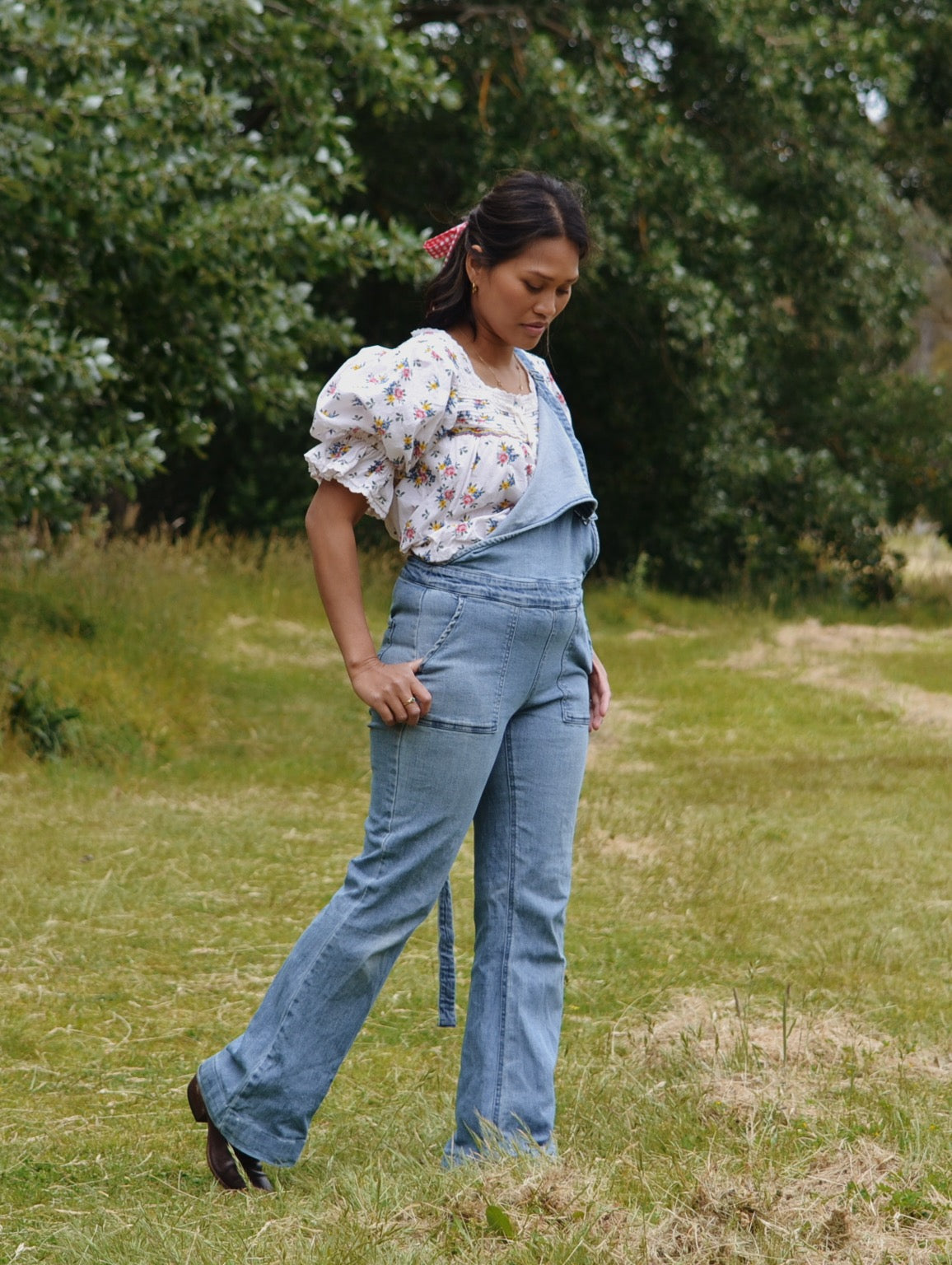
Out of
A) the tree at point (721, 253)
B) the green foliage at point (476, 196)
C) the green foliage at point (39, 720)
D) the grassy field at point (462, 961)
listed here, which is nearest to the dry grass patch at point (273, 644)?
the grassy field at point (462, 961)

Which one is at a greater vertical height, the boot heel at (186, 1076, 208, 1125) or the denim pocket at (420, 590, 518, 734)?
the denim pocket at (420, 590, 518, 734)

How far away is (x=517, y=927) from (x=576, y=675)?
505 millimetres

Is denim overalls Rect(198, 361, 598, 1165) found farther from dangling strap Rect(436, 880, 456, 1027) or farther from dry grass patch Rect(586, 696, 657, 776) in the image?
dry grass patch Rect(586, 696, 657, 776)

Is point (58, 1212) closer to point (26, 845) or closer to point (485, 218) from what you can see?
point (485, 218)

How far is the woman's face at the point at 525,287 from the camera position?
291 centimetres

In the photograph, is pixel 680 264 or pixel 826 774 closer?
pixel 826 774

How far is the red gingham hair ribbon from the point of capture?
10.1 ft

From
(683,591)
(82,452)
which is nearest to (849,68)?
(683,591)

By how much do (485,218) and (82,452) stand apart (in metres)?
4.70

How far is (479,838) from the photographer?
3.03 m

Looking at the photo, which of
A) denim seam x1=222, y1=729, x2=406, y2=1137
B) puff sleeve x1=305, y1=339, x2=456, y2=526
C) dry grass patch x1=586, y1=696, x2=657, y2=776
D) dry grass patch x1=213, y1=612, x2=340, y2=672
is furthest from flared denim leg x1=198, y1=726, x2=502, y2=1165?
dry grass patch x1=213, y1=612, x2=340, y2=672

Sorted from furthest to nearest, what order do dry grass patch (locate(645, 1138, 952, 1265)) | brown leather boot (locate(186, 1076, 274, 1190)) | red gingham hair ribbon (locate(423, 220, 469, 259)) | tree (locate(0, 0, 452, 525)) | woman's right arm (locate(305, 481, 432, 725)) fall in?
tree (locate(0, 0, 452, 525)) < red gingham hair ribbon (locate(423, 220, 469, 259)) < brown leather boot (locate(186, 1076, 274, 1190)) < woman's right arm (locate(305, 481, 432, 725)) < dry grass patch (locate(645, 1138, 952, 1265))

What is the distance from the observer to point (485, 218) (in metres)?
2.95

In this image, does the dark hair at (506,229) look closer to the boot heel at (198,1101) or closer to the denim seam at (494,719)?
the denim seam at (494,719)
